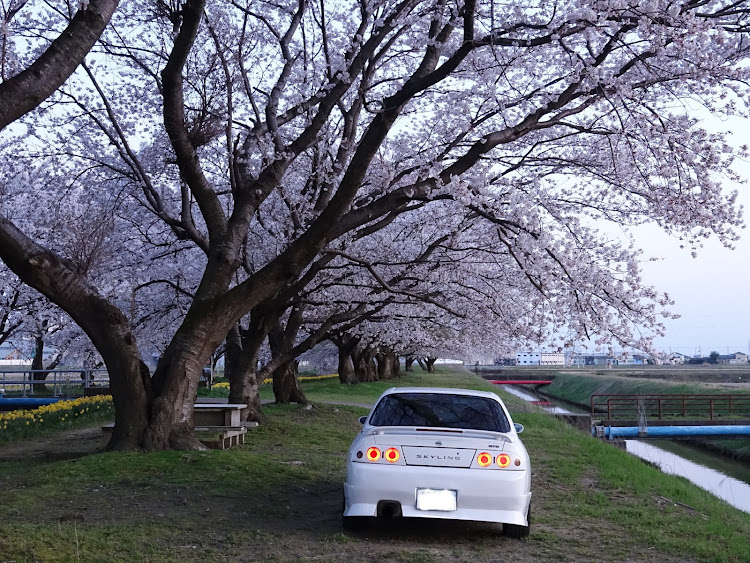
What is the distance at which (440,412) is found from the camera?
26.9ft

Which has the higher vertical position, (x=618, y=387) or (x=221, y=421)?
(x=618, y=387)

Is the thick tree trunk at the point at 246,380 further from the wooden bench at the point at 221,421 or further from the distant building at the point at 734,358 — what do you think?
the distant building at the point at 734,358

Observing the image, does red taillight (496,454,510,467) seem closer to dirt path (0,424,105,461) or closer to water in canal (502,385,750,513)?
dirt path (0,424,105,461)

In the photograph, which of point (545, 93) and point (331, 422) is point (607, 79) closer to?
point (545, 93)

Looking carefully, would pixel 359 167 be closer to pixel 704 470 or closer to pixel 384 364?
pixel 704 470

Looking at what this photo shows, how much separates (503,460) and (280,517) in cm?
252

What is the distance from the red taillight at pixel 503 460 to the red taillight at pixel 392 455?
0.88 metres

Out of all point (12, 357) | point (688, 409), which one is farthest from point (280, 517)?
point (12, 357)

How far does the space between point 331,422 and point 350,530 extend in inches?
493

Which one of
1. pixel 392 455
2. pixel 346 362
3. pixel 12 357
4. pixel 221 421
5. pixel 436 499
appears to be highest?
pixel 12 357

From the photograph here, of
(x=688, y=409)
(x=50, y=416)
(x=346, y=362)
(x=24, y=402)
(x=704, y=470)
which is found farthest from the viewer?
(x=346, y=362)

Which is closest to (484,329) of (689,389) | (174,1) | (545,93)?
(545,93)

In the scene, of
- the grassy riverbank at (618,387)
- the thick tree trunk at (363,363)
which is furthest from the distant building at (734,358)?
the thick tree trunk at (363,363)

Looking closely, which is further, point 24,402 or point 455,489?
point 24,402
